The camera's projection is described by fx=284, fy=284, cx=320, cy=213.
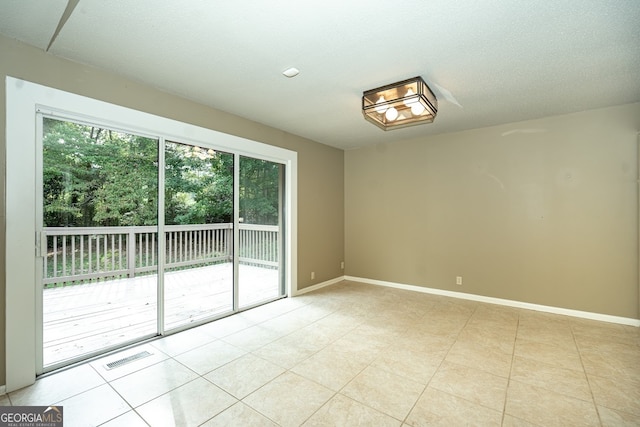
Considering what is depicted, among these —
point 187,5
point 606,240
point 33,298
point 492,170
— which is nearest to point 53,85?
point 187,5

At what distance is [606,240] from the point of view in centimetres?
345

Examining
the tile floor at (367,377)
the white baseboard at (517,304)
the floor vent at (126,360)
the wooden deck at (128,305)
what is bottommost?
the tile floor at (367,377)

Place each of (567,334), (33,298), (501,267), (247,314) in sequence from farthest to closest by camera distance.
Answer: (501,267)
(247,314)
(567,334)
(33,298)

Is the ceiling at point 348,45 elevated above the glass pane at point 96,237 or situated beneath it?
elevated above

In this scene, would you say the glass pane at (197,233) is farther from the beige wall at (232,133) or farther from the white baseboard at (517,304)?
the white baseboard at (517,304)

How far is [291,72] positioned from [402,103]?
1.13 m

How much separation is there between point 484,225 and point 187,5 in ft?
14.3

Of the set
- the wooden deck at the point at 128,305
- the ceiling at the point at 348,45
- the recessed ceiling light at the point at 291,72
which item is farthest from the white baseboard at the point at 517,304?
the recessed ceiling light at the point at 291,72

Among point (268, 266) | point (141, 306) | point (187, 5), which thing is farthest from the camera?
point (268, 266)

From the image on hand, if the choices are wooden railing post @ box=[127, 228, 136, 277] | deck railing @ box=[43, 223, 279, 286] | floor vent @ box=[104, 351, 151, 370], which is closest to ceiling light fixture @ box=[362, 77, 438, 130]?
deck railing @ box=[43, 223, 279, 286]

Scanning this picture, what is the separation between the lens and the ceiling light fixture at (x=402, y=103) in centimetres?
267

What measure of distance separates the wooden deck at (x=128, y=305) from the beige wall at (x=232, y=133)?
64cm

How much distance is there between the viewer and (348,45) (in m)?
2.16

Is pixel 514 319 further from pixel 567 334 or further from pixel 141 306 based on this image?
pixel 141 306
